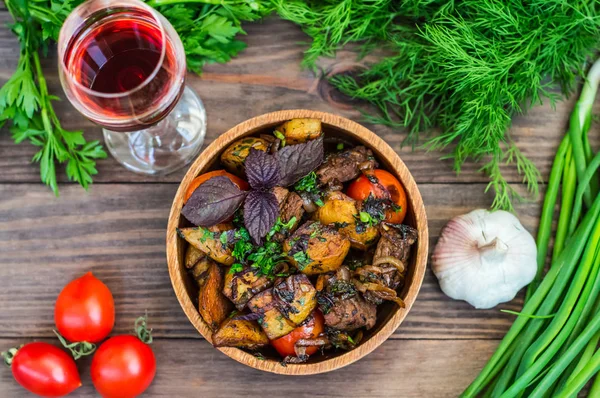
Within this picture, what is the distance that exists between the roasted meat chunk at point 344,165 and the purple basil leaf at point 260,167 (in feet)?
0.41

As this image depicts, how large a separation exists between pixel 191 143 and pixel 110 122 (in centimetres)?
41

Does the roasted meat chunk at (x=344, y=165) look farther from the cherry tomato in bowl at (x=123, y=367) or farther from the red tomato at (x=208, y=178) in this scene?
the cherry tomato in bowl at (x=123, y=367)

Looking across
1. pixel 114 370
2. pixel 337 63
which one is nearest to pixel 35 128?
Result: pixel 114 370

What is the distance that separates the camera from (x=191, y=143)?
5.26ft

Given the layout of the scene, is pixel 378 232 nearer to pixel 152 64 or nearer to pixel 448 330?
pixel 448 330

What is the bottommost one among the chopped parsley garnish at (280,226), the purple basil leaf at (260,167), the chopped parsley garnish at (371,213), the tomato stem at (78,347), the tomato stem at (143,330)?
the tomato stem at (78,347)

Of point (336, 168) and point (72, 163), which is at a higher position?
point (336, 168)

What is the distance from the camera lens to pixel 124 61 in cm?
127

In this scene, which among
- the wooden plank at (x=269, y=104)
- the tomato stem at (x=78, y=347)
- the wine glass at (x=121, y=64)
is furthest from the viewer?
the wooden plank at (x=269, y=104)

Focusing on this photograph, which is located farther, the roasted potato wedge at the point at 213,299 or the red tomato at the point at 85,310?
the red tomato at the point at 85,310

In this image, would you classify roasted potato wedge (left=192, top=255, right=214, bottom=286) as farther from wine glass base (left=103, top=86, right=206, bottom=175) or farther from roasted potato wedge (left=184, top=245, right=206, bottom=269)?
wine glass base (left=103, top=86, right=206, bottom=175)

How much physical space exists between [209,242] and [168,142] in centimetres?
44

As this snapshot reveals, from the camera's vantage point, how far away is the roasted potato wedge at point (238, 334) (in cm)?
127

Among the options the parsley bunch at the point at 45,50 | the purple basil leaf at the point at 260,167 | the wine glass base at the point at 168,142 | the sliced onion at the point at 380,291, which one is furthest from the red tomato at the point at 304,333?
the parsley bunch at the point at 45,50
